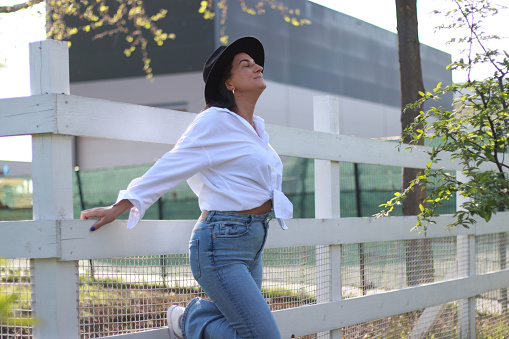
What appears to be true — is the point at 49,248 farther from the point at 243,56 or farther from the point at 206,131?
the point at 243,56

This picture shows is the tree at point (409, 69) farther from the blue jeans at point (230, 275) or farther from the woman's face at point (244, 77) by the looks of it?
the blue jeans at point (230, 275)

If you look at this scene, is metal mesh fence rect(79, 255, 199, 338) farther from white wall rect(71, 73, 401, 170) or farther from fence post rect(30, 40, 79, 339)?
white wall rect(71, 73, 401, 170)

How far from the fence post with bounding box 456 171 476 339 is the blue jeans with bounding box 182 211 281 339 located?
11.1 ft

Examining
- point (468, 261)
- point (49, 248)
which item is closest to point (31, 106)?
point (49, 248)

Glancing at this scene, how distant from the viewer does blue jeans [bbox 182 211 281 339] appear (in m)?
2.57

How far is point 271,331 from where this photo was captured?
2.60 m

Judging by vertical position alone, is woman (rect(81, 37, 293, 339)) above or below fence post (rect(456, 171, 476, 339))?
above

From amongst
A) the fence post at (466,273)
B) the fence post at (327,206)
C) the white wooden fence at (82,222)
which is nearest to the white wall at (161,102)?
the fence post at (466,273)

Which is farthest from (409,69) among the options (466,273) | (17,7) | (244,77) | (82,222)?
(82,222)

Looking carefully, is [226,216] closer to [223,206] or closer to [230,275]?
[223,206]

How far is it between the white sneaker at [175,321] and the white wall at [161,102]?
48.2ft

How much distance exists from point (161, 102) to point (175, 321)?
54.8 ft

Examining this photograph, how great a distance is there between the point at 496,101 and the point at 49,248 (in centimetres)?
288

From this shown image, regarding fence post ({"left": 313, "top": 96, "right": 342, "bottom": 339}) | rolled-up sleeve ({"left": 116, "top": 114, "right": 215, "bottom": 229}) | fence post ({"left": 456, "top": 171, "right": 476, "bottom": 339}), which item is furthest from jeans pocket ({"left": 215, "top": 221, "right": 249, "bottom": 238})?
fence post ({"left": 456, "top": 171, "right": 476, "bottom": 339})
